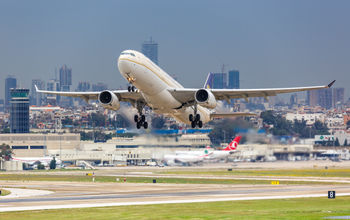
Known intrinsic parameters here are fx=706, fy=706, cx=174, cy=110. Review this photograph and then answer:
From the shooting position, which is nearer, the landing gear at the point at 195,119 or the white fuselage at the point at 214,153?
the landing gear at the point at 195,119

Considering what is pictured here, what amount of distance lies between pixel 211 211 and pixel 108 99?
1589cm

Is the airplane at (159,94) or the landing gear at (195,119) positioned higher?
the airplane at (159,94)

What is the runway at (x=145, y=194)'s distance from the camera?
60.4 m

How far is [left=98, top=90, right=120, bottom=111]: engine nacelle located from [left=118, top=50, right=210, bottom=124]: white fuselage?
2939 millimetres

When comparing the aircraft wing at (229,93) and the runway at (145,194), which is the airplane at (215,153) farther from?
the aircraft wing at (229,93)

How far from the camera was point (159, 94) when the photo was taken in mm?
61094

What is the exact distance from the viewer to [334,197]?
63.0m

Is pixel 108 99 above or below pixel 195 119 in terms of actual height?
above

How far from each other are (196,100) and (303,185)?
2510 centimetres

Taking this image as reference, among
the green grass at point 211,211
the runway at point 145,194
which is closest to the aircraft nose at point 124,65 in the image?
the green grass at point 211,211

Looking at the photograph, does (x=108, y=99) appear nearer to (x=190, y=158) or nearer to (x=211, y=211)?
(x=211, y=211)

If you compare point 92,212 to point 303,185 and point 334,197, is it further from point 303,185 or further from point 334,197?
point 303,185

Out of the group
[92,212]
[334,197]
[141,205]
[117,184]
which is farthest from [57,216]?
[117,184]

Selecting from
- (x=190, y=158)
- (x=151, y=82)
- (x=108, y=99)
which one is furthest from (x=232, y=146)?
(x=151, y=82)
